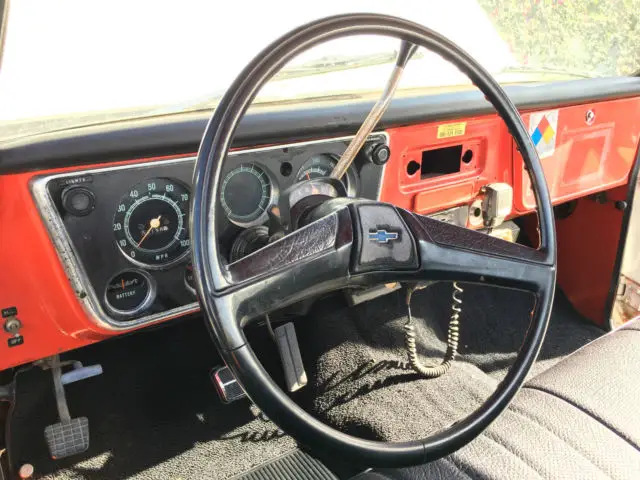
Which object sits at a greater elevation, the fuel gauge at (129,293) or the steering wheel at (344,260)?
the steering wheel at (344,260)

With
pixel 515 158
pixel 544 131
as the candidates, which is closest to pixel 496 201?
pixel 515 158

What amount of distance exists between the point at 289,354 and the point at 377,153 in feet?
2.16

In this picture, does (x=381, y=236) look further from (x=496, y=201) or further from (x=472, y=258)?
(x=496, y=201)

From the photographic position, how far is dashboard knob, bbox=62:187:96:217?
120 centimetres

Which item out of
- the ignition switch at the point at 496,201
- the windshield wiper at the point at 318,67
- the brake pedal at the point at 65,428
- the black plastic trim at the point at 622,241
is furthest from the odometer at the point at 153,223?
the black plastic trim at the point at 622,241

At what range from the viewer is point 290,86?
1673mm

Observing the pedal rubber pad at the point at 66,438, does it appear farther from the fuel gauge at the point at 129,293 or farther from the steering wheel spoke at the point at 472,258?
the steering wheel spoke at the point at 472,258

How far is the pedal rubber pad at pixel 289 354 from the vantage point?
176 cm

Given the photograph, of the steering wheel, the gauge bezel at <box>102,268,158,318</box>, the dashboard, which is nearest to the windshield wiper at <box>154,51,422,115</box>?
the dashboard

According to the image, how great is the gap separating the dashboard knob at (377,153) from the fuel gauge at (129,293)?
25.6 inches

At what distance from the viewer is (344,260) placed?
1.02 metres

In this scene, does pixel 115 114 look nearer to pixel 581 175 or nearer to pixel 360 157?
pixel 360 157

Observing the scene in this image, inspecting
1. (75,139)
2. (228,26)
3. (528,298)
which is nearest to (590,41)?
(528,298)

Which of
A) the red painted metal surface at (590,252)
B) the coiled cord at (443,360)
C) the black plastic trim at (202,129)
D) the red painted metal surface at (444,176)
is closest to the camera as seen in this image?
the black plastic trim at (202,129)
